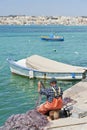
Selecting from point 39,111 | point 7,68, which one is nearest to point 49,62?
point 7,68

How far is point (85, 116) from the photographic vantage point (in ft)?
48.0

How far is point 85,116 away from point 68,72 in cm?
1828

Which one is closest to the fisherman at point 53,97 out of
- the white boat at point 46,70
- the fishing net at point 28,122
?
the fishing net at point 28,122

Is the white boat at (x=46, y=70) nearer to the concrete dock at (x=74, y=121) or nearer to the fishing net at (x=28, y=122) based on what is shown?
the concrete dock at (x=74, y=121)

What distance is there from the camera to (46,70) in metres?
33.7

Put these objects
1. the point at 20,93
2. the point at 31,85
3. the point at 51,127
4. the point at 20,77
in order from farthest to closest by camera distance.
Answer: the point at 20,77
the point at 31,85
the point at 20,93
the point at 51,127

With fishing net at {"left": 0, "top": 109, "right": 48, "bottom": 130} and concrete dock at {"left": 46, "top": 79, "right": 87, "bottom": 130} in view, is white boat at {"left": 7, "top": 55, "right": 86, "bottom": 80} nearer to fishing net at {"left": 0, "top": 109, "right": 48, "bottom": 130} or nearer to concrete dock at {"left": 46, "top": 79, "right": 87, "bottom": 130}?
concrete dock at {"left": 46, "top": 79, "right": 87, "bottom": 130}

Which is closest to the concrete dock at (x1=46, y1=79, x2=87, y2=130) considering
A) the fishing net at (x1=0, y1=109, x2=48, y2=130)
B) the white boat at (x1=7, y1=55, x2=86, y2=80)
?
the fishing net at (x1=0, y1=109, x2=48, y2=130)

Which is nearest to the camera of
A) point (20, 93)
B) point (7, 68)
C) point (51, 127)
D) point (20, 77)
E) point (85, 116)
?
point (51, 127)

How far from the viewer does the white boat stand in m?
32.8

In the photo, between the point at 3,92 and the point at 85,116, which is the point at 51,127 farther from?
the point at 3,92

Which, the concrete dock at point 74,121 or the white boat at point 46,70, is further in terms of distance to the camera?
the white boat at point 46,70

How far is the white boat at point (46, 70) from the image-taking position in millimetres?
32812

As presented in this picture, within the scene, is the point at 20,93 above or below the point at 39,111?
below
